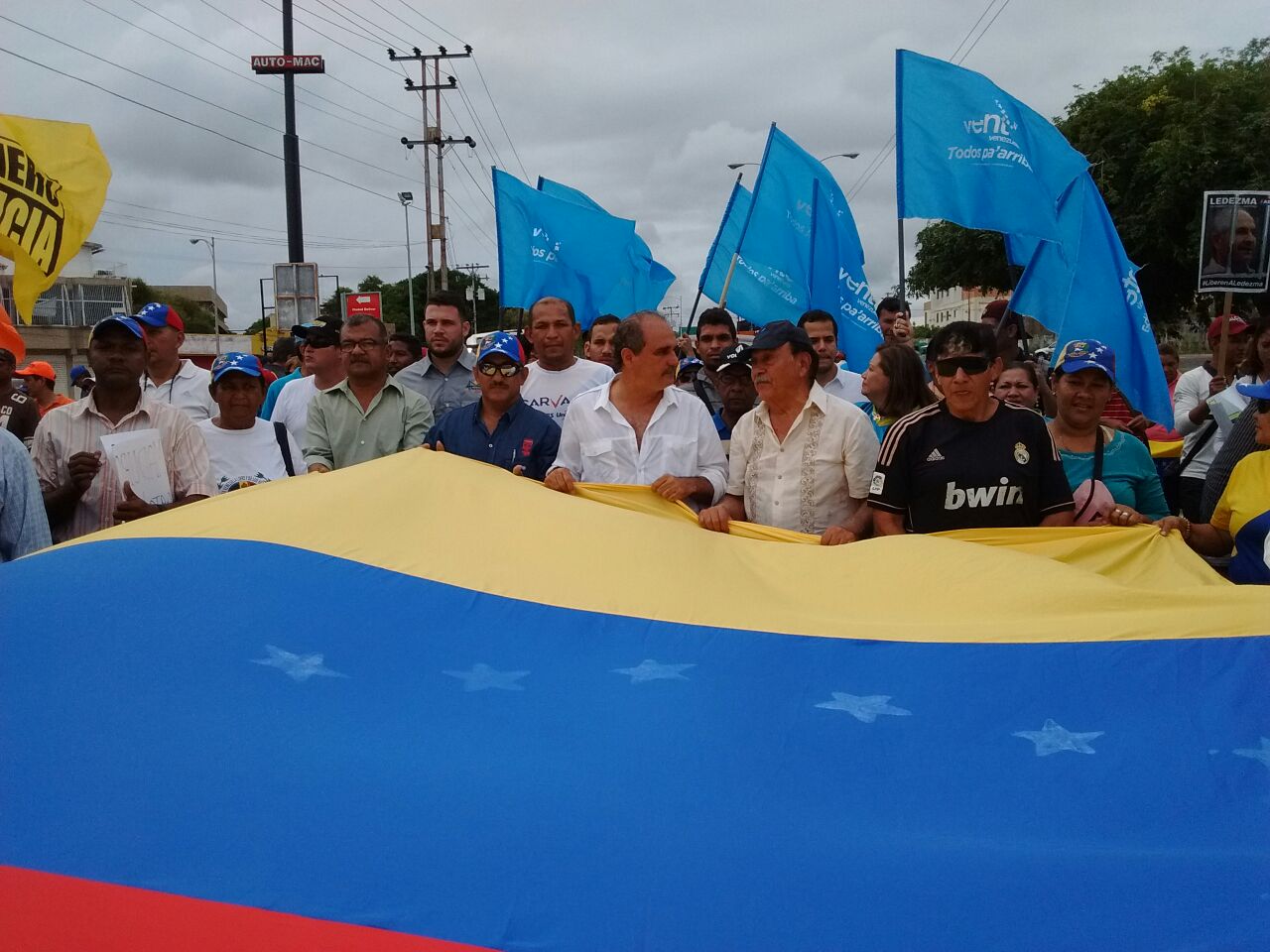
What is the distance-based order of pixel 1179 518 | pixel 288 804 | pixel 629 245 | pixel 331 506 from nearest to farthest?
pixel 288 804 < pixel 331 506 < pixel 1179 518 < pixel 629 245

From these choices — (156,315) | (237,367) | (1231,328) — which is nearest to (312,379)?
(156,315)

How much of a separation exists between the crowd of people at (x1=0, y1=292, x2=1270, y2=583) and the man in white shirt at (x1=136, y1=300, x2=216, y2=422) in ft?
0.06

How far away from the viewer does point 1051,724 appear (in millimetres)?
2822

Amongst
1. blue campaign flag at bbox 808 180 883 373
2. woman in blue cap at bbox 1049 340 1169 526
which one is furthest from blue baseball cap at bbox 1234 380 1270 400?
blue campaign flag at bbox 808 180 883 373

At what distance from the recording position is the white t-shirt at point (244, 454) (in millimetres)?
5207

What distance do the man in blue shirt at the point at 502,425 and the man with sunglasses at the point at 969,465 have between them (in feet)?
5.51

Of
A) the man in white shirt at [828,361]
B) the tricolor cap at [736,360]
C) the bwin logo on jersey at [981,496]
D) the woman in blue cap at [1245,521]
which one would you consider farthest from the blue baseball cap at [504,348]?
the woman in blue cap at [1245,521]

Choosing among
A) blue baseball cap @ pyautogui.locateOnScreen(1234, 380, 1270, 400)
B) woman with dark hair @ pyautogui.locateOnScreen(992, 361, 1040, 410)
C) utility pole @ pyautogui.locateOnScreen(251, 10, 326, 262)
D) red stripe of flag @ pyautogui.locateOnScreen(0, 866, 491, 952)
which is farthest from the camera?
utility pole @ pyautogui.locateOnScreen(251, 10, 326, 262)

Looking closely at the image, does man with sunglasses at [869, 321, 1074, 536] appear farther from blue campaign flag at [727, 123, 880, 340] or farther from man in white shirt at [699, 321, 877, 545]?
blue campaign flag at [727, 123, 880, 340]

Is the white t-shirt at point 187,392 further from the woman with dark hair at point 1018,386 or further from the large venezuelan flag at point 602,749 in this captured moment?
the woman with dark hair at point 1018,386

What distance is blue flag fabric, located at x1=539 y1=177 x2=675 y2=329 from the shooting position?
35.8ft

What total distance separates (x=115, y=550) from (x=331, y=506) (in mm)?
687

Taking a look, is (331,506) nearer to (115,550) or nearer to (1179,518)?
(115,550)

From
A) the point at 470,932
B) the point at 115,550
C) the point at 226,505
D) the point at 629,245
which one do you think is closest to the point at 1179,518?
the point at 470,932
